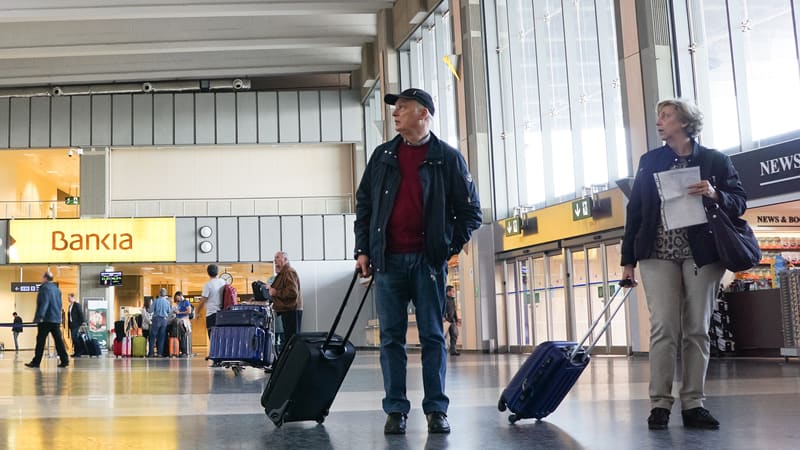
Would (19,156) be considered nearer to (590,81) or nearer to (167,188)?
(167,188)

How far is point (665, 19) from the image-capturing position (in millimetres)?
15367

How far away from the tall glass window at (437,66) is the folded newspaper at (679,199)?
19.8 metres

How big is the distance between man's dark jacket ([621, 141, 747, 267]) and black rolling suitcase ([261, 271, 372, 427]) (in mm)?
1449

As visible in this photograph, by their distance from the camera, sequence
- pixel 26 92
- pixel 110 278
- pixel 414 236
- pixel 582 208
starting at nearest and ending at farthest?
pixel 414 236 → pixel 582 208 → pixel 110 278 → pixel 26 92

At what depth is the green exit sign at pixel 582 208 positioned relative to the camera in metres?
18.3

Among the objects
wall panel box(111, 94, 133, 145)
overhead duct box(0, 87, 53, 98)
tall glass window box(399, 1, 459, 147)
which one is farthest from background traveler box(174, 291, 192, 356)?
overhead duct box(0, 87, 53, 98)

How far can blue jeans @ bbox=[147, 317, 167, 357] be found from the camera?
84.6ft

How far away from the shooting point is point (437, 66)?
2734 centimetres

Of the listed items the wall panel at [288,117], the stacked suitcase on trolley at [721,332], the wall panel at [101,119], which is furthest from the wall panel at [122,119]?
the stacked suitcase on trolley at [721,332]

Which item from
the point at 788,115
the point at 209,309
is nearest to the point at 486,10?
the point at 788,115

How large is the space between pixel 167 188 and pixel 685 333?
34.2m

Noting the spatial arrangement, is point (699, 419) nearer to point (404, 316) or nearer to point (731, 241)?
point (731, 241)

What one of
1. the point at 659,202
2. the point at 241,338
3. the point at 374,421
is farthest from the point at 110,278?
the point at 659,202

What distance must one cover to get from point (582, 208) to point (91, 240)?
73.3ft
